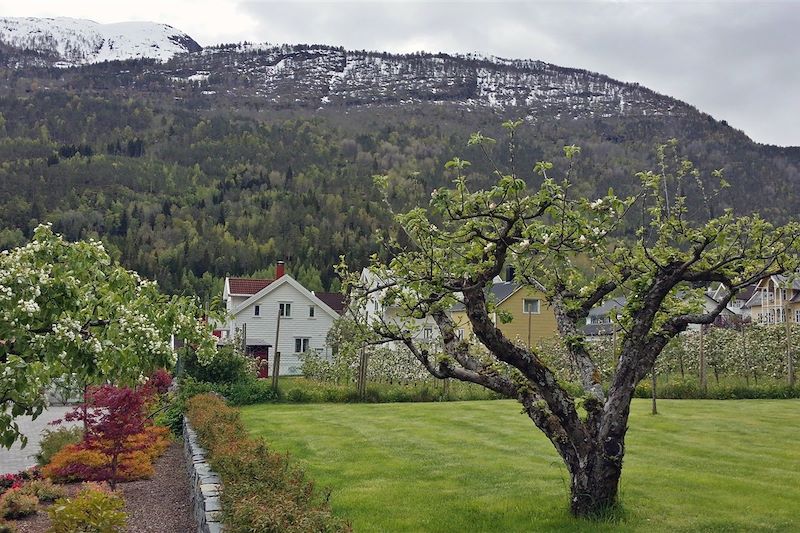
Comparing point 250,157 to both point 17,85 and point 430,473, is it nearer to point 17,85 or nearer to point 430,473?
point 17,85

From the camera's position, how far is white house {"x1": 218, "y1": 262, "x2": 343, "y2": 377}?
46062 mm

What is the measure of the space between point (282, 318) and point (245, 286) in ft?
15.5

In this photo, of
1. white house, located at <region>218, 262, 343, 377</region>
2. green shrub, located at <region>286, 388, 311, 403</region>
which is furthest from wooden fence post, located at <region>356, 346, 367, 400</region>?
white house, located at <region>218, 262, 343, 377</region>

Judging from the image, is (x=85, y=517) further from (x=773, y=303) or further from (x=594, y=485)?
(x=773, y=303)

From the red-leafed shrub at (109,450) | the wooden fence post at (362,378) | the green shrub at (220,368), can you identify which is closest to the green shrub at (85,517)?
the red-leafed shrub at (109,450)

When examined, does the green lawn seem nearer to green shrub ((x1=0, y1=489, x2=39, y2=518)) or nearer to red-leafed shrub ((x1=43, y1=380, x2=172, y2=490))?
red-leafed shrub ((x1=43, y1=380, x2=172, y2=490))

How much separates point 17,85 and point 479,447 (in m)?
211

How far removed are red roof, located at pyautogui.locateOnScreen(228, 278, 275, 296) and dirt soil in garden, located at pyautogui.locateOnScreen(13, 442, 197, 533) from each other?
34890 millimetres

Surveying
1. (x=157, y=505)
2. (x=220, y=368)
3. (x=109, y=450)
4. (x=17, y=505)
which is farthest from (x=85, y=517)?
(x=220, y=368)

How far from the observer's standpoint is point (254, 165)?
13050 centimetres

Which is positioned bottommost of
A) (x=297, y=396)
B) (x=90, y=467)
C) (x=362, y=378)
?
(x=90, y=467)

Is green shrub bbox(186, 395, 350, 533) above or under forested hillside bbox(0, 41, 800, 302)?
under

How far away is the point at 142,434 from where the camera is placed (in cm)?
1380

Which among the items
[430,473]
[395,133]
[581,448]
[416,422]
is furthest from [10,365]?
[395,133]
